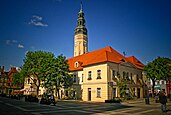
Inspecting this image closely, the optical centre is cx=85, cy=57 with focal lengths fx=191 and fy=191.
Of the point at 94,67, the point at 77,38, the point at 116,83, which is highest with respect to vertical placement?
the point at 77,38

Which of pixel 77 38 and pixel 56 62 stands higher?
pixel 77 38

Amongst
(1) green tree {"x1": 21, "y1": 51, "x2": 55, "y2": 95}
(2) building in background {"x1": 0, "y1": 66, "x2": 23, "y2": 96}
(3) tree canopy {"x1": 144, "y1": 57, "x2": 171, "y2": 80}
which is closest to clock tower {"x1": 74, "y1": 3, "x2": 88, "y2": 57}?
(2) building in background {"x1": 0, "y1": 66, "x2": 23, "y2": 96}

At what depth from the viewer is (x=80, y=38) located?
8531cm

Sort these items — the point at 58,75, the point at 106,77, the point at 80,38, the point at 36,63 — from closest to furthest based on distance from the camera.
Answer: the point at 106,77 < the point at 58,75 < the point at 36,63 < the point at 80,38

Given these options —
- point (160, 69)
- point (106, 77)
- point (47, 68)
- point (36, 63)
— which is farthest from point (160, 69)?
point (36, 63)

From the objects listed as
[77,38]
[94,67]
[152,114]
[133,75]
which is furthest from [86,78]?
[77,38]

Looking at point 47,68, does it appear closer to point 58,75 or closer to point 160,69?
point 58,75

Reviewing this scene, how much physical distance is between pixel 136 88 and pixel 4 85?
68169mm

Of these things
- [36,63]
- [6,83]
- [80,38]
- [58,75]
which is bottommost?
[6,83]

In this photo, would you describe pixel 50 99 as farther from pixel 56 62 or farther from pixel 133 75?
pixel 133 75

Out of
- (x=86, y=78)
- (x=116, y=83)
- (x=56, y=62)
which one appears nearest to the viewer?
(x=116, y=83)

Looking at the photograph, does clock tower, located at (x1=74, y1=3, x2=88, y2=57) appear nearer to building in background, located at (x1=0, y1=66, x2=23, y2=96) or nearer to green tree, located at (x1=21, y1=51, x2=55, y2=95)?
building in background, located at (x1=0, y1=66, x2=23, y2=96)

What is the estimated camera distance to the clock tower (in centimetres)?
8500

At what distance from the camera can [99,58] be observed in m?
39.7
